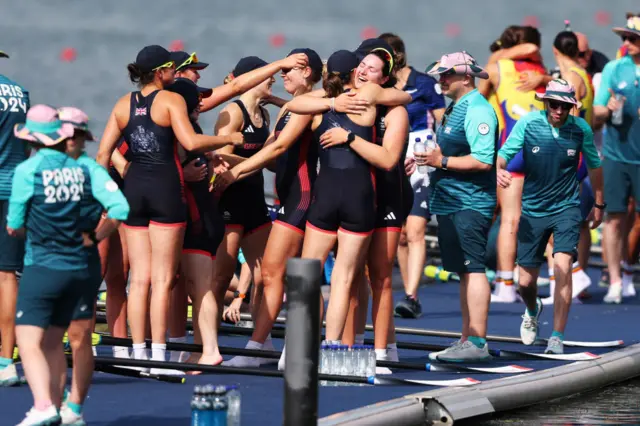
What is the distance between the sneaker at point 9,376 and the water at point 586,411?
8.19 feet

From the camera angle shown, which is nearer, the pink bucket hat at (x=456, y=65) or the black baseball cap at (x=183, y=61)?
the black baseball cap at (x=183, y=61)

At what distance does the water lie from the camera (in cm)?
908

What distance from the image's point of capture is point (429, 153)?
1045 cm

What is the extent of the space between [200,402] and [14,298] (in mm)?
2449

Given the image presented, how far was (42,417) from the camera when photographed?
7535 millimetres

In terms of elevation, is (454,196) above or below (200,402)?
above

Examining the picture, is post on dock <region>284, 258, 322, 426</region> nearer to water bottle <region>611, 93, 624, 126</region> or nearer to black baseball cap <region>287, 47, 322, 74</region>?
black baseball cap <region>287, 47, 322, 74</region>

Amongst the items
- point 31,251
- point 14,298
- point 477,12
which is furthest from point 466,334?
point 477,12

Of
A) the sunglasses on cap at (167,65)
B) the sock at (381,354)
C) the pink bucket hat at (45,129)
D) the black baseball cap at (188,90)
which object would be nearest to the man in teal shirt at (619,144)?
the sock at (381,354)

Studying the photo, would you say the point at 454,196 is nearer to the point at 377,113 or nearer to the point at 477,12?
the point at 377,113

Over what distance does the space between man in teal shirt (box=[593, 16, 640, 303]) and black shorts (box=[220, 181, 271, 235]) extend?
4677 mm

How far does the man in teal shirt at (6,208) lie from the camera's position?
9.37 m

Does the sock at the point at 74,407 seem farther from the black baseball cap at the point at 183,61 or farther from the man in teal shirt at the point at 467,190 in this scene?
the man in teal shirt at the point at 467,190

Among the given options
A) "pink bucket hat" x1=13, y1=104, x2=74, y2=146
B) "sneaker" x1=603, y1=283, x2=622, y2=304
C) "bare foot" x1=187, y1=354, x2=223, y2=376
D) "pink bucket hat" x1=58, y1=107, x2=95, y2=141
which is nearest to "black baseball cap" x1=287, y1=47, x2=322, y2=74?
"bare foot" x1=187, y1=354, x2=223, y2=376
